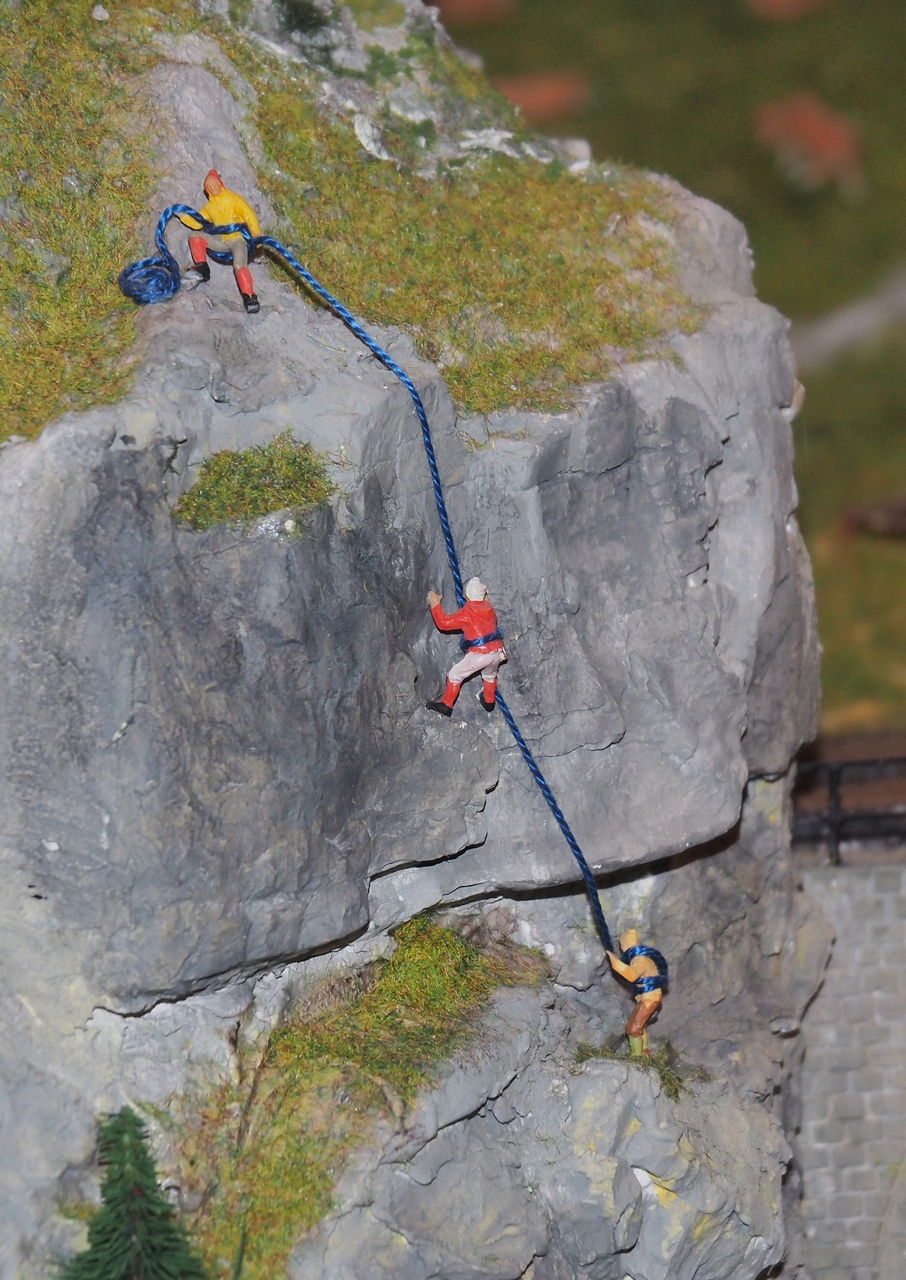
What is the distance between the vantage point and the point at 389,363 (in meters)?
9.00

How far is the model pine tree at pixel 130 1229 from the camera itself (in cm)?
784

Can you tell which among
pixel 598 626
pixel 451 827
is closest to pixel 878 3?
pixel 598 626

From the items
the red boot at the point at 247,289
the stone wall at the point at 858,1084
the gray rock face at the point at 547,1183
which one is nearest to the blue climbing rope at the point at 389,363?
the red boot at the point at 247,289

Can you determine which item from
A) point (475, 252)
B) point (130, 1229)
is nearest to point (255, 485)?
point (475, 252)

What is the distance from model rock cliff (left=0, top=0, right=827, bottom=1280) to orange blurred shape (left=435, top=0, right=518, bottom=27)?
14965 millimetres

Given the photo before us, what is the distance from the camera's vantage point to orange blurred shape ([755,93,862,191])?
74.1 feet

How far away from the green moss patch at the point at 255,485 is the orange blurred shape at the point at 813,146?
17244 mm

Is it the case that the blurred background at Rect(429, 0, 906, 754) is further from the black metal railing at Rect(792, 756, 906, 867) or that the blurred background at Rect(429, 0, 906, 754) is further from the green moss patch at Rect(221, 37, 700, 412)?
the green moss patch at Rect(221, 37, 700, 412)

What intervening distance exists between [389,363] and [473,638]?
203 cm

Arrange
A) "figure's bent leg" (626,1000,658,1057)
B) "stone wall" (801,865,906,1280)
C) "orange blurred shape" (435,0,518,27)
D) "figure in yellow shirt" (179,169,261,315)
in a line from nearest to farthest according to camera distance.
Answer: "figure in yellow shirt" (179,169,261,315) → "figure's bent leg" (626,1000,658,1057) → "stone wall" (801,865,906,1280) → "orange blurred shape" (435,0,518,27)

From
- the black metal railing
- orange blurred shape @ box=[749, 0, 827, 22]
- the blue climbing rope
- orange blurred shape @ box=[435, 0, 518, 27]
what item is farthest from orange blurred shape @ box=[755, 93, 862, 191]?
the blue climbing rope

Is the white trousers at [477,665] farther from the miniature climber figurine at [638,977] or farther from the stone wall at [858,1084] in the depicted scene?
the stone wall at [858,1084]

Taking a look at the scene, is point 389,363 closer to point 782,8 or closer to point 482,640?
point 482,640

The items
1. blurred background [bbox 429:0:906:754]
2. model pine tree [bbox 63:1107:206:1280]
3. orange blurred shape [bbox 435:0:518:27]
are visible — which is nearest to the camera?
model pine tree [bbox 63:1107:206:1280]
